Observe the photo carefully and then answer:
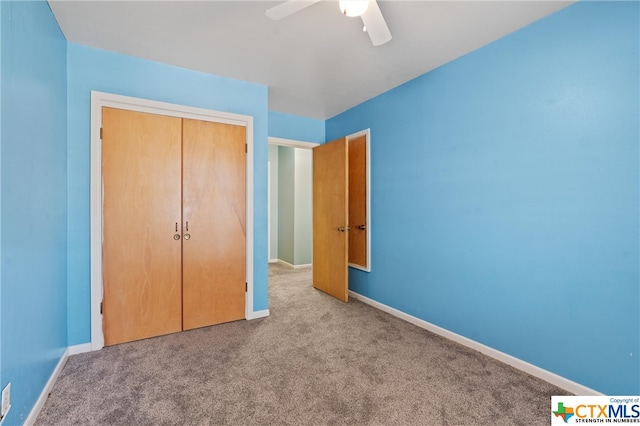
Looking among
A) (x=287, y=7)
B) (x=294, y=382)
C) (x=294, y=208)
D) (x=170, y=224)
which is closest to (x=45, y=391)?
(x=170, y=224)

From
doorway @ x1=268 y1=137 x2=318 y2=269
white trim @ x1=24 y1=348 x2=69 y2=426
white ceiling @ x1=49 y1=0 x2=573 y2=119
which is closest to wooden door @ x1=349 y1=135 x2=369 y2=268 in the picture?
white ceiling @ x1=49 y1=0 x2=573 y2=119

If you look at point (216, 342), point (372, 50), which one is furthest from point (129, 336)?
point (372, 50)

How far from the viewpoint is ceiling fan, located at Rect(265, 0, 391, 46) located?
1.49 m

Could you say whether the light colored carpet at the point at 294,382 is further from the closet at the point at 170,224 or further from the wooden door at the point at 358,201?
the wooden door at the point at 358,201

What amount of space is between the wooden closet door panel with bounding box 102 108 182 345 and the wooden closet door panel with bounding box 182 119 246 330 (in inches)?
3.7

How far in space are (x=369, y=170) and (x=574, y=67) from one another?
200 centimetres

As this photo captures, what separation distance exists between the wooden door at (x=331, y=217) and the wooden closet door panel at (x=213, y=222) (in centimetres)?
121

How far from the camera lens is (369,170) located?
3.53 meters

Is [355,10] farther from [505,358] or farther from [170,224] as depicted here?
[505,358]

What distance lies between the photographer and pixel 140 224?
2.51 metres

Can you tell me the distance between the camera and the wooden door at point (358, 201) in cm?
363

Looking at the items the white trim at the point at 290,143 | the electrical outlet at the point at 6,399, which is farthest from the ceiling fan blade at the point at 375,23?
the electrical outlet at the point at 6,399

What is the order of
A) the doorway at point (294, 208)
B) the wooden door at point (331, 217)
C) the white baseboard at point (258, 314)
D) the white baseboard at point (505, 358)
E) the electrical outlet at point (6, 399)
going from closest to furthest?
the electrical outlet at point (6, 399) < the white baseboard at point (505, 358) < the white baseboard at point (258, 314) < the wooden door at point (331, 217) < the doorway at point (294, 208)

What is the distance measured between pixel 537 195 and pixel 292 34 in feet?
6.92
